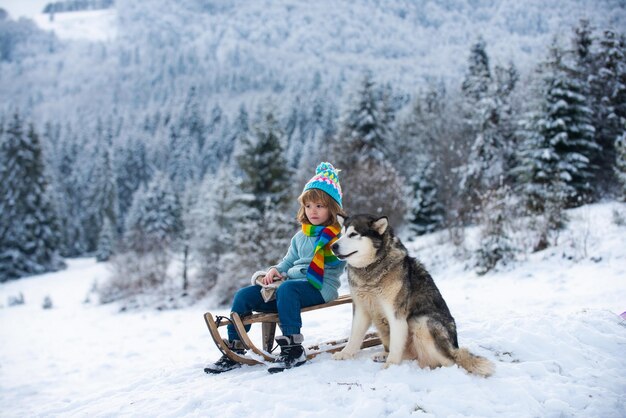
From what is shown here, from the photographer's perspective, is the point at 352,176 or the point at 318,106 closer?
the point at 352,176

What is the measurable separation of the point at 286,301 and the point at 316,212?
92cm

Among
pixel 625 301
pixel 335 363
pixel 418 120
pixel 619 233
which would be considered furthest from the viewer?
pixel 418 120

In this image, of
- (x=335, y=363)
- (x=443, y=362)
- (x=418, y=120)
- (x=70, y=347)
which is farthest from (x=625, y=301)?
(x=418, y=120)

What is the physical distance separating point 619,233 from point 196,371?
8881 mm

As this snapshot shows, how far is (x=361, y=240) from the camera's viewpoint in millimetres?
3451

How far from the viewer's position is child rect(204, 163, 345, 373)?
3.88 metres

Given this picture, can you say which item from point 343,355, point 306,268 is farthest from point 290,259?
point 343,355

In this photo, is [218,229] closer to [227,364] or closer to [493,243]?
[493,243]

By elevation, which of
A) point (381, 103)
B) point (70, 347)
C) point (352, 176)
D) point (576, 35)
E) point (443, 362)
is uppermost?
point (576, 35)

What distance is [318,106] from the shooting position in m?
75.8

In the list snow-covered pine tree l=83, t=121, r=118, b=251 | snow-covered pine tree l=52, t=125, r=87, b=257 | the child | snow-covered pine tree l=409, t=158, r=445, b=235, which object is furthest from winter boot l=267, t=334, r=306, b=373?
snow-covered pine tree l=83, t=121, r=118, b=251

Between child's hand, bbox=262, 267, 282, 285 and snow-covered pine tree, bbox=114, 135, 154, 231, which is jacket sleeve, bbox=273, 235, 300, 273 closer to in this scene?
child's hand, bbox=262, 267, 282, 285

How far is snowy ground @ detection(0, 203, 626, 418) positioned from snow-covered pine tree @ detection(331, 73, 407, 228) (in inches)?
391

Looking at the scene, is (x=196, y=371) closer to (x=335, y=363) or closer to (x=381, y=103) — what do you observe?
(x=335, y=363)
